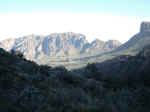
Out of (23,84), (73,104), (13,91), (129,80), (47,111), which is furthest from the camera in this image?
(129,80)

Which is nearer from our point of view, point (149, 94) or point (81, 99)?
point (81, 99)

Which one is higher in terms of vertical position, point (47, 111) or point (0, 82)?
point (0, 82)

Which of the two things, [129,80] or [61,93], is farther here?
[129,80]

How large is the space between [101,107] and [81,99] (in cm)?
128

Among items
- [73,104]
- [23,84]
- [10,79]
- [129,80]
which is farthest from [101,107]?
[129,80]

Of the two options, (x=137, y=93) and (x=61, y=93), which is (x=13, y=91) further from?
(x=137, y=93)

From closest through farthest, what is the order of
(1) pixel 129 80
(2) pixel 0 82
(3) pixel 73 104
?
(3) pixel 73 104, (2) pixel 0 82, (1) pixel 129 80

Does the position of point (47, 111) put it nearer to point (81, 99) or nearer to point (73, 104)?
point (73, 104)

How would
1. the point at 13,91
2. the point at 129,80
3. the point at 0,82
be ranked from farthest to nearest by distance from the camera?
the point at 129,80
the point at 0,82
the point at 13,91

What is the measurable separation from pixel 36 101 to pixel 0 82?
3240 millimetres

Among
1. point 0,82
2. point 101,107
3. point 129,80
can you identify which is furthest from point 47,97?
point 129,80

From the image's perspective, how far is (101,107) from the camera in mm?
7527

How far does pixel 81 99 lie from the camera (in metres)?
8.55

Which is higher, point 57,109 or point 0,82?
point 0,82
